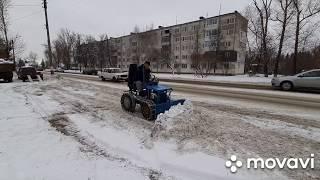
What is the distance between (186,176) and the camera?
15.3 ft

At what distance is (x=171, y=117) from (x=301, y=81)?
1403 cm

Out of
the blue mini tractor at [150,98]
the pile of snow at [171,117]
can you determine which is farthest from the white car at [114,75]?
the pile of snow at [171,117]

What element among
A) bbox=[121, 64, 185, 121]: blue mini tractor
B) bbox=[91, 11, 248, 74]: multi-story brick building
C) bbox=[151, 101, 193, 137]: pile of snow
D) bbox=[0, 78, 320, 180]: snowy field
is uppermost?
bbox=[91, 11, 248, 74]: multi-story brick building

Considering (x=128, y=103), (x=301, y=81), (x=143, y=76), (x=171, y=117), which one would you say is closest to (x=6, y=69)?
(x=128, y=103)

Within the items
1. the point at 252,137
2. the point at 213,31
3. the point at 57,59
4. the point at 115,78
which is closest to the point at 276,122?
the point at 252,137

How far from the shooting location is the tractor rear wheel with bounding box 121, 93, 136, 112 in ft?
31.8

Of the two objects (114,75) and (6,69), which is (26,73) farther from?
(114,75)

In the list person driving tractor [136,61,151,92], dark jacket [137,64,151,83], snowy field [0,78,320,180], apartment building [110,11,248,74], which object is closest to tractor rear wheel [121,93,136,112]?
snowy field [0,78,320,180]

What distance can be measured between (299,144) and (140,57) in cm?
7433

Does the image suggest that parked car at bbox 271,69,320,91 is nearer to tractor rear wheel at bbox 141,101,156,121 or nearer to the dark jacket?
the dark jacket

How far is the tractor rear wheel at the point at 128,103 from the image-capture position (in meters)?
9.70

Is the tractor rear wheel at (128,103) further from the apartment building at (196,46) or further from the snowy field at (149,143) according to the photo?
the apartment building at (196,46)

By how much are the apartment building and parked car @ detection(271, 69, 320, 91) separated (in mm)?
27455

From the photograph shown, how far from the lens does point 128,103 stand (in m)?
9.94
